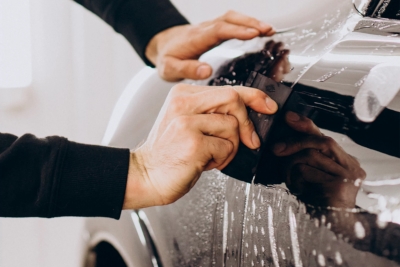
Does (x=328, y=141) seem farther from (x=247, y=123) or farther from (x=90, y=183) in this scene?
(x=90, y=183)

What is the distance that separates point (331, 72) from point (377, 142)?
102 millimetres

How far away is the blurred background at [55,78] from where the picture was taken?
1.34 metres

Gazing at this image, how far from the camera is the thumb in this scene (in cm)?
67

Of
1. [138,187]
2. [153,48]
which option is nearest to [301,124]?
[138,187]

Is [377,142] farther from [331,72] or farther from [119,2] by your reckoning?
[119,2]

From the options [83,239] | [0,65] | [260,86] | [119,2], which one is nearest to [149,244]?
[83,239]

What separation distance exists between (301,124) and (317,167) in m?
0.05

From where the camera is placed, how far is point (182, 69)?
2.45 feet

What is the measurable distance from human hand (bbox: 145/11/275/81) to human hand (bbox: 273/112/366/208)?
0.26 metres

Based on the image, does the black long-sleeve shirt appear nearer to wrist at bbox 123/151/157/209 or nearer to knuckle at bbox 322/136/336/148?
wrist at bbox 123/151/157/209

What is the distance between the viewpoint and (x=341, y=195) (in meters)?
0.38

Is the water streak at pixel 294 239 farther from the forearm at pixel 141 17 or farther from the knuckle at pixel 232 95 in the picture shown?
the forearm at pixel 141 17

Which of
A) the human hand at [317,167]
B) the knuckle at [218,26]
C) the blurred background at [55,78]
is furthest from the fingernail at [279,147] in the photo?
the blurred background at [55,78]

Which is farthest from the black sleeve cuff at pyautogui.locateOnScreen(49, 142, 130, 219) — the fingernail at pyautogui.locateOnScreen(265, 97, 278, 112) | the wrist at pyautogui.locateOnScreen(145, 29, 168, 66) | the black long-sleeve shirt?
the wrist at pyautogui.locateOnScreen(145, 29, 168, 66)
